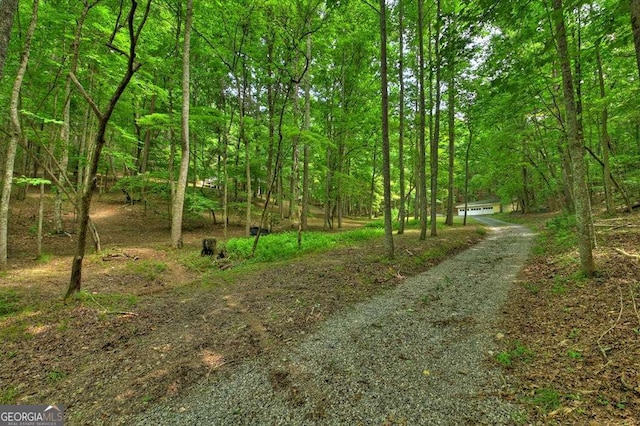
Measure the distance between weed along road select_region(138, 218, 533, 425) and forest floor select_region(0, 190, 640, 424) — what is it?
243 millimetres

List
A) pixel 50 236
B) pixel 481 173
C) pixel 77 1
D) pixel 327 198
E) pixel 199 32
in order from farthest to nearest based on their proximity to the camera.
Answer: pixel 481 173
pixel 327 198
pixel 199 32
pixel 50 236
pixel 77 1

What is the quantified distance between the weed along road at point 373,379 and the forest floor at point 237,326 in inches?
9.6

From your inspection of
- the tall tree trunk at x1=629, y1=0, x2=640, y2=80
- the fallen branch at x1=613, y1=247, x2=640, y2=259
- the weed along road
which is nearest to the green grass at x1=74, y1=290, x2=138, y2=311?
the weed along road

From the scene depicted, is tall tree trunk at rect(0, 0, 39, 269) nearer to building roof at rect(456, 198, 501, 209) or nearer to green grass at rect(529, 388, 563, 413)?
green grass at rect(529, 388, 563, 413)

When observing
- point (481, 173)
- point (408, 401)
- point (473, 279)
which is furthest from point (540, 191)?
point (408, 401)

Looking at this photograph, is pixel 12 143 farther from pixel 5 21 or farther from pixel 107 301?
pixel 5 21

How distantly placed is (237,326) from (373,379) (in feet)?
7.94

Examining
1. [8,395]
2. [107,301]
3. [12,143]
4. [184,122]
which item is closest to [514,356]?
[8,395]

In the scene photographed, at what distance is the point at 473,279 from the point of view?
6930 mm

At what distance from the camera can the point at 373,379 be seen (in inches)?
122

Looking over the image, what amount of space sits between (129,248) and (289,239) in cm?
623

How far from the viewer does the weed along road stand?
8.49 feet

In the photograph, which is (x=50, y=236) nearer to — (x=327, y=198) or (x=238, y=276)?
(x=238, y=276)

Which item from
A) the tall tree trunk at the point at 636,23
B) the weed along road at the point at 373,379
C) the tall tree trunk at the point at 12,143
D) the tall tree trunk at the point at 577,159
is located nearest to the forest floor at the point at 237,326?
the weed along road at the point at 373,379
